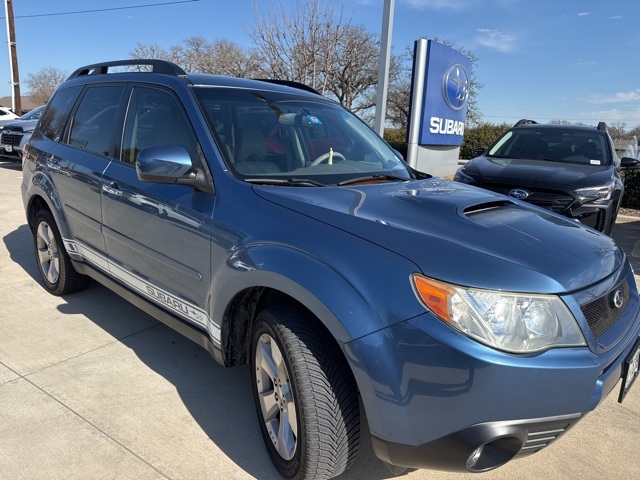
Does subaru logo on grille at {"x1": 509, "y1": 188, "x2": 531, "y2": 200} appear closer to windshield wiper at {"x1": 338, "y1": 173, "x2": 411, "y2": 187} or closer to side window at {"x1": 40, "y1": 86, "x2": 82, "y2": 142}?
windshield wiper at {"x1": 338, "y1": 173, "x2": 411, "y2": 187}

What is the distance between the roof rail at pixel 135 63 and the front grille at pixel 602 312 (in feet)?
8.24

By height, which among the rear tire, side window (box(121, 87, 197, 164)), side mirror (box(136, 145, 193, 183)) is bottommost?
the rear tire

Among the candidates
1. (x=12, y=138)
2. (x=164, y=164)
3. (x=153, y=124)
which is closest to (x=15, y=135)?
(x=12, y=138)

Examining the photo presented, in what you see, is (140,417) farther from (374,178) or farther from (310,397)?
(374,178)

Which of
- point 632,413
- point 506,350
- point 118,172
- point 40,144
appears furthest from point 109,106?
point 632,413

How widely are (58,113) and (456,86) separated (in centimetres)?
896

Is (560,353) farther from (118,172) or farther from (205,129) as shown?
(118,172)

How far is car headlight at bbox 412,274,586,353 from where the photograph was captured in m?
1.71

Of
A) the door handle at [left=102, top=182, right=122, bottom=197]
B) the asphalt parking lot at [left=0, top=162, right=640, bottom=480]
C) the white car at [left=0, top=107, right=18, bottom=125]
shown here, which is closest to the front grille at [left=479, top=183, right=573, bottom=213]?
the asphalt parking lot at [left=0, top=162, right=640, bottom=480]

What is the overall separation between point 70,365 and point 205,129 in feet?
5.97

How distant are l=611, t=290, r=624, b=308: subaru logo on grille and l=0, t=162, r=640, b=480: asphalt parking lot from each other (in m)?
0.58

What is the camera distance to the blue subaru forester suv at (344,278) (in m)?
1.73

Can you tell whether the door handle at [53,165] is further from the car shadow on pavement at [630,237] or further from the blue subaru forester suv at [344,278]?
the car shadow on pavement at [630,237]

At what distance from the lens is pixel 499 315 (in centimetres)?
172
